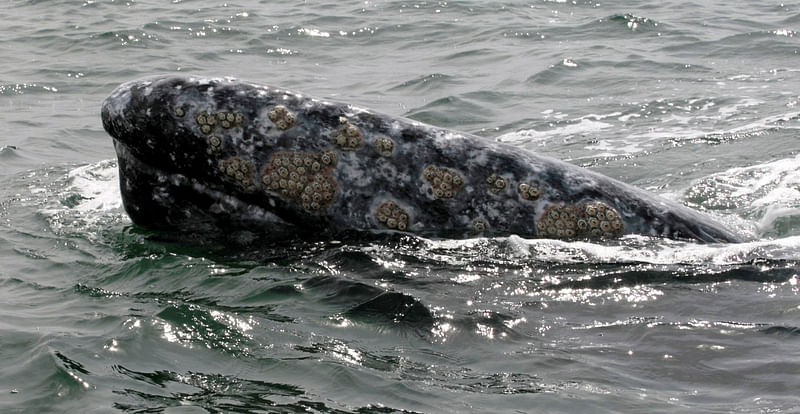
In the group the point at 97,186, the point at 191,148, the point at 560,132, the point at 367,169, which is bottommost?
the point at 560,132

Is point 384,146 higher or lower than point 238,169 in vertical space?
higher

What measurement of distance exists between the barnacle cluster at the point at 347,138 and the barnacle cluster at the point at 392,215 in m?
0.42

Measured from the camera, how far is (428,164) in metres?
6.70

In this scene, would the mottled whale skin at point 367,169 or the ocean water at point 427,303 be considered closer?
the ocean water at point 427,303

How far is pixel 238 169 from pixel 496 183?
5.49 feet

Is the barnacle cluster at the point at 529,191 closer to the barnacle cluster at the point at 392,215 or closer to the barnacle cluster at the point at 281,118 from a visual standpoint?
the barnacle cluster at the point at 392,215

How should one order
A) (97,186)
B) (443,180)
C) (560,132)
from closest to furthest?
(443,180) < (97,186) < (560,132)

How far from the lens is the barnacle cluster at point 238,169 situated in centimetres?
676

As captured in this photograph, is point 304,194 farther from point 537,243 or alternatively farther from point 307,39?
point 307,39

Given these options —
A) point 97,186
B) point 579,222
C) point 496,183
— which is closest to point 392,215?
point 496,183

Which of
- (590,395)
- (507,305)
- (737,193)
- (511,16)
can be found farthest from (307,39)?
(590,395)

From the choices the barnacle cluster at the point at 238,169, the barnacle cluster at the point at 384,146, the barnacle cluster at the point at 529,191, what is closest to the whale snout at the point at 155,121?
the barnacle cluster at the point at 238,169

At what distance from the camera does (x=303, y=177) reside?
6750 millimetres

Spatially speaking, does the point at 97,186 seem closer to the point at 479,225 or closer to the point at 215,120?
the point at 215,120
